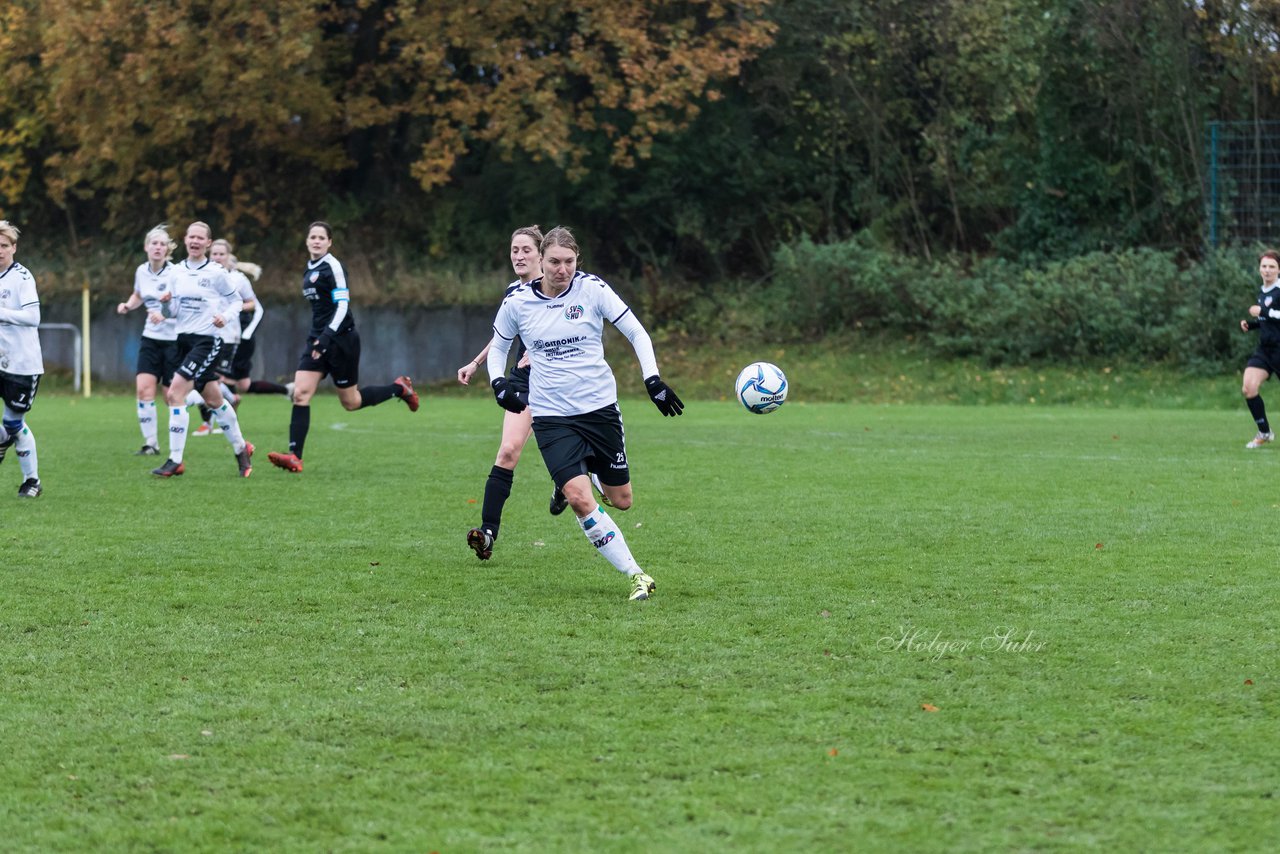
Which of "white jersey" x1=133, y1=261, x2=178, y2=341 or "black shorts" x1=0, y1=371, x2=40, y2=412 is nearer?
"black shorts" x1=0, y1=371, x2=40, y2=412

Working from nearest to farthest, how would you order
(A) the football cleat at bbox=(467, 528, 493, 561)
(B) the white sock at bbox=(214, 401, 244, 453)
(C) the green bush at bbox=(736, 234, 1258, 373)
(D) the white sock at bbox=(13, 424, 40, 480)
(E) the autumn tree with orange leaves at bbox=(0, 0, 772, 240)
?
(A) the football cleat at bbox=(467, 528, 493, 561) < (D) the white sock at bbox=(13, 424, 40, 480) < (B) the white sock at bbox=(214, 401, 244, 453) < (C) the green bush at bbox=(736, 234, 1258, 373) < (E) the autumn tree with orange leaves at bbox=(0, 0, 772, 240)

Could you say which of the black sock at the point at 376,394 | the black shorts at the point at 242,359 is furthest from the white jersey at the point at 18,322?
the black shorts at the point at 242,359

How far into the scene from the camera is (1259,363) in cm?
1530

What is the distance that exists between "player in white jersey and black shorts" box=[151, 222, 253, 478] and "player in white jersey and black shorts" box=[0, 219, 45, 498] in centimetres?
144

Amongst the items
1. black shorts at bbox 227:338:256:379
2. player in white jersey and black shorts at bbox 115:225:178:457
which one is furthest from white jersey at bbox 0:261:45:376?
black shorts at bbox 227:338:256:379

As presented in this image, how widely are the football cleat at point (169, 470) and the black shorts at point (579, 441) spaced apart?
5979 mm

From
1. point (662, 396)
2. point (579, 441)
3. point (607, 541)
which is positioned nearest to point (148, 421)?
point (579, 441)

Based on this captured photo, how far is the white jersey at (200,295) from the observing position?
522 inches

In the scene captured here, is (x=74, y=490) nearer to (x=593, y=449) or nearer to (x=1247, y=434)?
(x=593, y=449)

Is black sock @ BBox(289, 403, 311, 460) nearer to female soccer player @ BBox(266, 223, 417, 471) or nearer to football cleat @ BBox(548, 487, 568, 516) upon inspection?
female soccer player @ BBox(266, 223, 417, 471)

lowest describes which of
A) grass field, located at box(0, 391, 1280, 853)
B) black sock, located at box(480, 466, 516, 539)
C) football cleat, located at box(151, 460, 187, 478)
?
football cleat, located at box(151, 460, 187, 478)

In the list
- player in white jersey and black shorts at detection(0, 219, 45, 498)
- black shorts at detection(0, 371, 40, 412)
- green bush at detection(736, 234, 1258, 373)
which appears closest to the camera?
player in white jersey and black shorts at detection(0, 219, 45, 498)

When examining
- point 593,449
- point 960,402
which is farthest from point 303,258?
point 593,449

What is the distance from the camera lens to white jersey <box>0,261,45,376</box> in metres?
10.8
